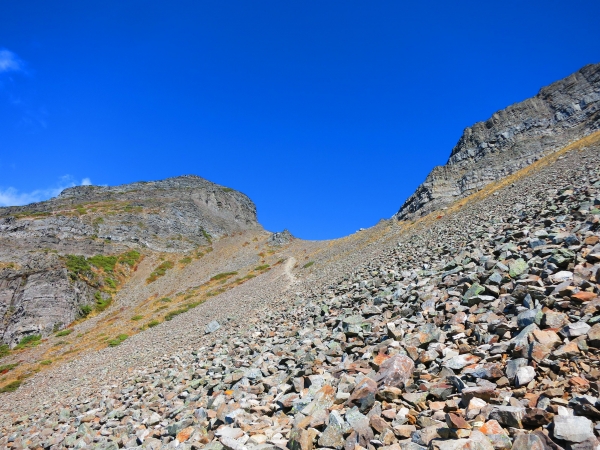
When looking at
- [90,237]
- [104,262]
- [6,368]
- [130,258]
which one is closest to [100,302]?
[104,262]

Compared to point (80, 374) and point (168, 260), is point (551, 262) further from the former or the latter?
point (168, 260)

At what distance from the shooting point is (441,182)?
5303 centimetres

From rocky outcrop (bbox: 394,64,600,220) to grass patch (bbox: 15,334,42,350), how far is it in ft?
171

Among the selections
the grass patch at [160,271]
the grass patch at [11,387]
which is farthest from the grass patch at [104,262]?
the grass patch at [11,387]

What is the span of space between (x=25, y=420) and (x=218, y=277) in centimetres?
4246

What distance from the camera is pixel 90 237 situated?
254 ft

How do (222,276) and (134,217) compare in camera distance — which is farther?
(134,217)

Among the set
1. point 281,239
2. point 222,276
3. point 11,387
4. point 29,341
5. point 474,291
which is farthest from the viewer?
point 281,239

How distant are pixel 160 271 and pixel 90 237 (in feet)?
70.3

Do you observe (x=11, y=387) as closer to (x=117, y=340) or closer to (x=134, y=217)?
(x=117, y=340)

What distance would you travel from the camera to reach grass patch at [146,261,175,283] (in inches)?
2664

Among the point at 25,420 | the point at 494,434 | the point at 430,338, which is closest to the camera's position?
the point at 494,434

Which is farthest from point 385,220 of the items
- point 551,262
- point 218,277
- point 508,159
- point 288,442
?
point 288,442

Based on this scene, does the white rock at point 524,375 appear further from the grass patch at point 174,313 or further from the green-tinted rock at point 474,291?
the grass patch at point 174,313
